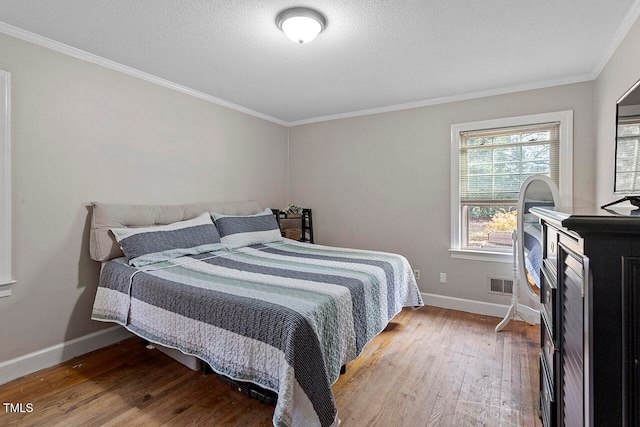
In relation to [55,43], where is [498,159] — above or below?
below

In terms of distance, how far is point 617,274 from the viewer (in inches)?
29.0

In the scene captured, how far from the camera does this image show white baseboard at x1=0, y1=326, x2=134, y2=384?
2.18 m

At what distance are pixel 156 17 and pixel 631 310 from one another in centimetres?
261

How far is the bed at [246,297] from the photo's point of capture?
5.10ft

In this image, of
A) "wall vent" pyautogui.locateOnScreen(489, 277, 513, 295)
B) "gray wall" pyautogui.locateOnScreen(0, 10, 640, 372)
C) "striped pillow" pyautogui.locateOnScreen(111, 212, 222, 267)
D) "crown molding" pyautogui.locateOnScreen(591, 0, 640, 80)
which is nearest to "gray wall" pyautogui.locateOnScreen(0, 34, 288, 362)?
"gray wall" pyautogui.locateOnScreen(0, 10, 640, 372)

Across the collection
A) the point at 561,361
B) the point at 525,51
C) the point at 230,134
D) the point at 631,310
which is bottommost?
the point at 561,361

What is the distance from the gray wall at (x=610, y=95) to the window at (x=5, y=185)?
4.02 metres

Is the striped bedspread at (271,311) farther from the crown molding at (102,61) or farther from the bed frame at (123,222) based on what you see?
the crown molding at (102,61)

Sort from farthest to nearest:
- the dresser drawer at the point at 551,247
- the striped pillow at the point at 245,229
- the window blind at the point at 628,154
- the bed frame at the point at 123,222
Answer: the striped pillow at the point at 245,229, the bed frame at the point at 123,222, the window blind at the point at 628,154, the dresser drawer at the point at 551,247

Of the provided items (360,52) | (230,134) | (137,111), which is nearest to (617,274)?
(360,52)

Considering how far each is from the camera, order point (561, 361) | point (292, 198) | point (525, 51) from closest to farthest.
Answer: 1. point (561, 361)
2. point (525, 51)
3. point (292, 198)

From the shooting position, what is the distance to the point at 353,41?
2301mm

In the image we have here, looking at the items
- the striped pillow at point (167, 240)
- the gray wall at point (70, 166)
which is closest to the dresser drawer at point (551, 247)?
the striped pillow at point (167, 240)

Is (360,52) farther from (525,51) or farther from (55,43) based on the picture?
(55,43)
